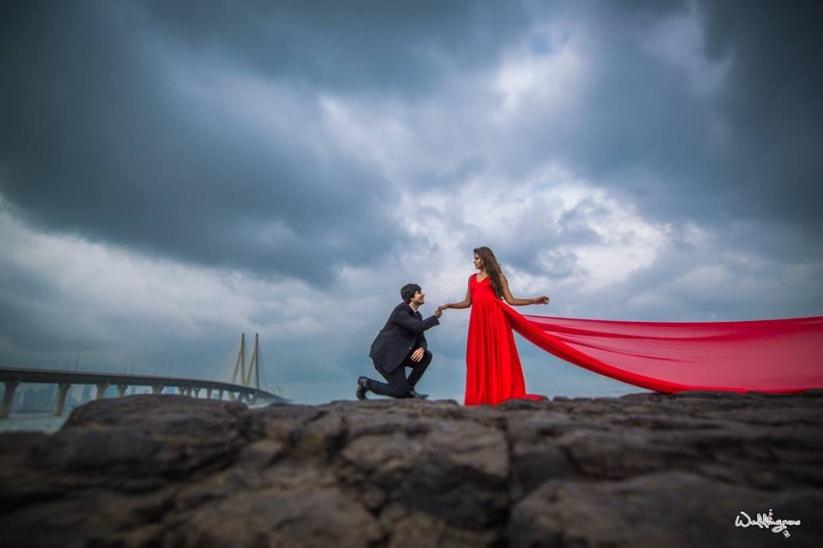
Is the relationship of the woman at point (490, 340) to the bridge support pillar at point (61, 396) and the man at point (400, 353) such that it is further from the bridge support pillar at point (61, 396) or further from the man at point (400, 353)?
the bridge support pillar at point (61, 396)

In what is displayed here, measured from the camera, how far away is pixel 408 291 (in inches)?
235

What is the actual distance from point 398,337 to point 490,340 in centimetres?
146

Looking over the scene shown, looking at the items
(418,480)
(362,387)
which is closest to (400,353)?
(362,387)

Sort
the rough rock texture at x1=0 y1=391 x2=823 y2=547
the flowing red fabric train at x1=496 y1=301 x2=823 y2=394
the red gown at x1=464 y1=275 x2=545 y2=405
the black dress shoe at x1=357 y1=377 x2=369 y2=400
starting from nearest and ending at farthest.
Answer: the rough rock texture at x1=0 y1=391 x2=823 y2=547 → the flowing red fabric train at x1=496 y1=301 x2=823 y2=394 → the red gown at x1=464 y1=275 x2=545 y2=405 → the black dress shoe at x1=357 y1=377 x2=369 y2=400

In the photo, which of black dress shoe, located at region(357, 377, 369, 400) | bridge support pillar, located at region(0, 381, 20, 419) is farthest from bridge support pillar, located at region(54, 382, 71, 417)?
black dress shoe, located at region(357, 377, 369, 400)

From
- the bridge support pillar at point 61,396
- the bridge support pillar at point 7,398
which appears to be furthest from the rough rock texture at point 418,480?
the bridge support pillar at point 61,396

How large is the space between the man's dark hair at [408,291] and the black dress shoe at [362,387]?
1495 mm

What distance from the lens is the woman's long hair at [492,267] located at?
5.84m

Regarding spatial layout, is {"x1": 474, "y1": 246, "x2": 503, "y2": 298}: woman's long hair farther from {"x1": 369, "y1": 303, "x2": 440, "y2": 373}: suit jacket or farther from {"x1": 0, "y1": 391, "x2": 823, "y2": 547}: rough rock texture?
{"x1": 0, "y1": 391, "x2": 823, "y2": 547}: rough rock texture

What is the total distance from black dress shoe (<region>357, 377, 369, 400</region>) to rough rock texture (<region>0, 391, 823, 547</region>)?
92.6 inches

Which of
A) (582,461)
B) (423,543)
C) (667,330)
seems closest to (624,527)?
(582,461)

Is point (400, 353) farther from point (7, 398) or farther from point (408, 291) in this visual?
point (7, 398)

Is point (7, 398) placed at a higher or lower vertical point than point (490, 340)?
lower

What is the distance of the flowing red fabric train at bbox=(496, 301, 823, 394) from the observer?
14.7 ft
